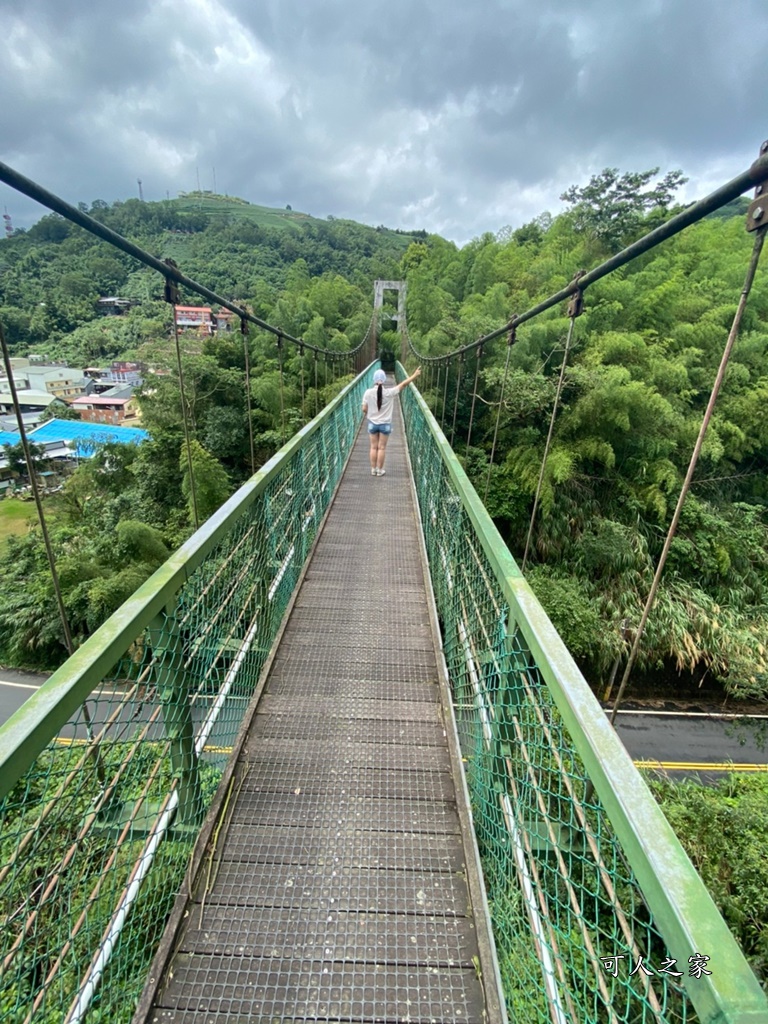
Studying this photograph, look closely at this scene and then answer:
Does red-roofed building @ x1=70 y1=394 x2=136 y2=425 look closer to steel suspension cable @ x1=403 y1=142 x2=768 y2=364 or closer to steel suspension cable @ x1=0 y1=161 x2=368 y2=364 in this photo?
steel suspension cable @ x1=0 y1=161 x2=368 y2=364

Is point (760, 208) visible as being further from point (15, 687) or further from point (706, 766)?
point (15, 687)

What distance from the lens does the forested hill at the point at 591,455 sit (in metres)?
7.34

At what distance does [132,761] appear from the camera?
101 centimetres

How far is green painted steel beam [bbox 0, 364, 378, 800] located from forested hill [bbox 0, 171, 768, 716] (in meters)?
4.18

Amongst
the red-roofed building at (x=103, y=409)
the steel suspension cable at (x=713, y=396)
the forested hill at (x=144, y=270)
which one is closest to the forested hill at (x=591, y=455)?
the steel suspension cable at (x=713, y=396)

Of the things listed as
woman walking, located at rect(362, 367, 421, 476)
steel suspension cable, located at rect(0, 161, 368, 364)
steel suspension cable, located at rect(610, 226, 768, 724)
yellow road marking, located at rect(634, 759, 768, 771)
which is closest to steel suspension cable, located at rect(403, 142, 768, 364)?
steel suspension cable, located at rect(610, 226, 768, 724)

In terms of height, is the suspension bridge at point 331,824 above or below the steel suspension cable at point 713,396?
below

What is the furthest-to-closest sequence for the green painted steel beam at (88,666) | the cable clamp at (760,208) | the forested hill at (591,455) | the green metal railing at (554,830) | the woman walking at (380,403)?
the forested hill at (591,455) → the woman walking at (380,403) → the cable clamp at (760,208) → the green painted steel beam at (88,666) → the green metal railing at (554,830)

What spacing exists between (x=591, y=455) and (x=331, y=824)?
725 centimetres

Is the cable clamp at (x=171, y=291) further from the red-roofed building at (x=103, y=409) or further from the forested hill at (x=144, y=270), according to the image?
the red-roofed building at (x=103, y=409)

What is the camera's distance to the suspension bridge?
721mm

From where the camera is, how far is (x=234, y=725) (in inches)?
64.2

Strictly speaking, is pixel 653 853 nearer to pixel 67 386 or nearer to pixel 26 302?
pixel 26 302

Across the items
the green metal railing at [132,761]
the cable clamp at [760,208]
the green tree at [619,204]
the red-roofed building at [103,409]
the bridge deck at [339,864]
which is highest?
the green tree at [619,204]
